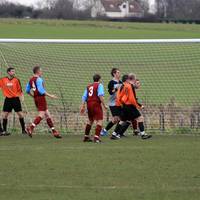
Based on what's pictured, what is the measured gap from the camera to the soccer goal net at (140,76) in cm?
1770

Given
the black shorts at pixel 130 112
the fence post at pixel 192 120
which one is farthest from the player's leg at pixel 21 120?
the fence post at pixel 192 120

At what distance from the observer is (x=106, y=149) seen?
553 inches

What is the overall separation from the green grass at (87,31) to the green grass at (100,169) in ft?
89.8

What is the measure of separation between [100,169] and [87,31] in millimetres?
37443

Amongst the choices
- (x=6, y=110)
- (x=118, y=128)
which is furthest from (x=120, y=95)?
(x=6, y=110)

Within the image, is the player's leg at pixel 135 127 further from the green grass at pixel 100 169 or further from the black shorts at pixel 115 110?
the green grass at pixel 100 169

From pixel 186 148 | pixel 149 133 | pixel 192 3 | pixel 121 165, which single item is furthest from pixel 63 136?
pixel 192 3

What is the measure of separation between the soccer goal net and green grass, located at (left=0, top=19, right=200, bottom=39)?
21.7 metres

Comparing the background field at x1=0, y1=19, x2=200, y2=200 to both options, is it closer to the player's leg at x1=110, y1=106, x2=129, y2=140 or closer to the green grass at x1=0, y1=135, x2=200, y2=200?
the green grass at x1=0, y1=135, x2=200, y2=200

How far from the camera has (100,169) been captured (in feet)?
37.1

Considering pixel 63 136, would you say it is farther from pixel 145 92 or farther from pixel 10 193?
pixel 10 193

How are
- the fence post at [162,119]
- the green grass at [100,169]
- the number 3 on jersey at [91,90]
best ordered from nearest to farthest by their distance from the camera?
the green grass at [100,169] < the number 3 on jersey at [91,90] < the fence post at [162,119]

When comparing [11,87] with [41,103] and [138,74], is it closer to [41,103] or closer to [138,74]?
[41,103]

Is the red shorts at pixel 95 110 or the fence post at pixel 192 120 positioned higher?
the red shorts at pixel 95 110
